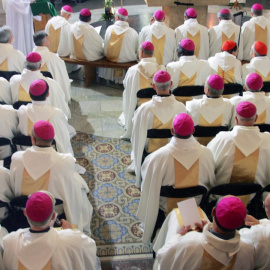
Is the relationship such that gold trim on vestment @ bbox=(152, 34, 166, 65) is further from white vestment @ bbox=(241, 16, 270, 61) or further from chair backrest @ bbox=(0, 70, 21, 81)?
chair backrest @ bbox=(0, 70, 21, 81)

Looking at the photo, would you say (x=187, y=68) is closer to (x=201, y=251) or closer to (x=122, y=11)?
(x=122, y=11)

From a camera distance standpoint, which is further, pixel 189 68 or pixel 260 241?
pixel 189 68

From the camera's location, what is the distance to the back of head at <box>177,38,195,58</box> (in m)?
5.43

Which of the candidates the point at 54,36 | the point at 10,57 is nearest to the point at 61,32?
the point at 54,36

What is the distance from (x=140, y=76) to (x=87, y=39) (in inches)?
78.7

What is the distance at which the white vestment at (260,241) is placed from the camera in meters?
2.62

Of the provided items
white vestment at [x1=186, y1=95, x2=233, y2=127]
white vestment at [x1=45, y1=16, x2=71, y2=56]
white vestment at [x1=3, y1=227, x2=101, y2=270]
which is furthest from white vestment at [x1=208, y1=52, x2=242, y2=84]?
white vestment at [x1=3, y1=227, x2=101, y2=270]

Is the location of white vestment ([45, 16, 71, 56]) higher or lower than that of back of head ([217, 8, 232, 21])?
lower

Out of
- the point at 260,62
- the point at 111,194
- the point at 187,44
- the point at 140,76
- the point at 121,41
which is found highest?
the point at 187,44

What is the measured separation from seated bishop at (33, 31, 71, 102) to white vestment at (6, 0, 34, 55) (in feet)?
7.10

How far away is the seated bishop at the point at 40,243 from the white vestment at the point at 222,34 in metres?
5.36

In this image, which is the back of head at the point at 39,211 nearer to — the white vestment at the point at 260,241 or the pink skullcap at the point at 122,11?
the white vestment at the point at 260,241

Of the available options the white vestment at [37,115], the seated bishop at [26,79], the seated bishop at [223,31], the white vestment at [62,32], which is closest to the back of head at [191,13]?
the seated bishop at [223,31]

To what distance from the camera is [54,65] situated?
5.98 metres
